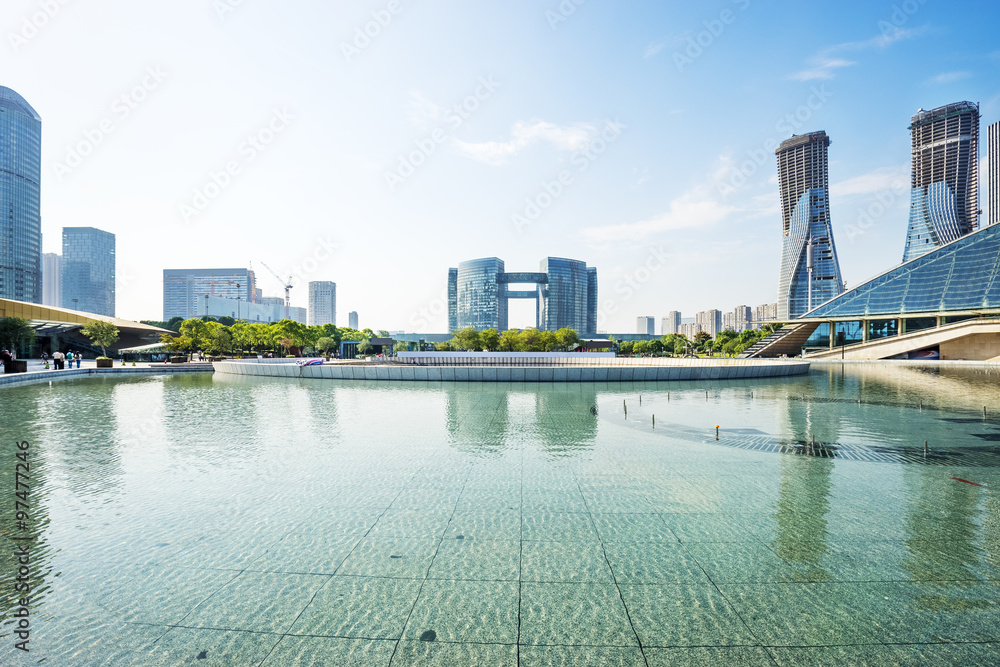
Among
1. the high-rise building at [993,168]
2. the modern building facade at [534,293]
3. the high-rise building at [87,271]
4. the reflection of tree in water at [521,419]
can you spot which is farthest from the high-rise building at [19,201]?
the high-rise building at [993,168]

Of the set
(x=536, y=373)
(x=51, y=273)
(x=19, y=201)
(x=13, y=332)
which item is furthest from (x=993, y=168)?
(x=51, y=273)

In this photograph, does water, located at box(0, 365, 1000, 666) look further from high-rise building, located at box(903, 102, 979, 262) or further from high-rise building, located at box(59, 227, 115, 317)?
high-rise building, located at box(59, 227, 115, 317)

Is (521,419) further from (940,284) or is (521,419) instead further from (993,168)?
(993,168)

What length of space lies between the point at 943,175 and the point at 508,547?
211 m

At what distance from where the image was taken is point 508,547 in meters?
5.86

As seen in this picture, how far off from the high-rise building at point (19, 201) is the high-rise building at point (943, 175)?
23947 cm

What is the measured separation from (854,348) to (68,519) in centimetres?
8363

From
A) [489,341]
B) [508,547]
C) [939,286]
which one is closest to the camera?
[508,547]

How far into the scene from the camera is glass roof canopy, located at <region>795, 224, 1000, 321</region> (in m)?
56.8

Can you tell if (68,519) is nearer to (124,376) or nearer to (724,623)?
(724,623)

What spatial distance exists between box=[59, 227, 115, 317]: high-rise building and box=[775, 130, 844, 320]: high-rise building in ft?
826

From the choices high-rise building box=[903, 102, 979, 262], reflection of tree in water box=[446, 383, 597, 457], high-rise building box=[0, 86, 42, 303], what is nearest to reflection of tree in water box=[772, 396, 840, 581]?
reflection of tree in water box=[446, 383, 597, 457]

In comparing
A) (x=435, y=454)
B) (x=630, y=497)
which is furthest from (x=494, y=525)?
(x=435, y=454)

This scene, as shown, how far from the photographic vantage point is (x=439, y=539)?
6094mm
